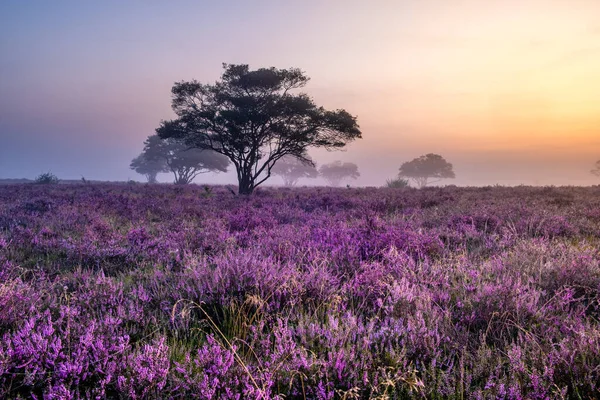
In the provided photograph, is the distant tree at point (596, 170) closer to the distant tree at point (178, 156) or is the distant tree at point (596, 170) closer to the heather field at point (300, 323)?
the distant tree at point (178, 156)

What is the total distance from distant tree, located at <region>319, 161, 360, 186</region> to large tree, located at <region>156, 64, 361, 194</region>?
115330 mm

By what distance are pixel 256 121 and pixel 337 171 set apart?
389ft

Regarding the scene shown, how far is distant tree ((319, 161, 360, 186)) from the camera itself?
13638cm

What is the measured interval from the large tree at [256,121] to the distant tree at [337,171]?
115m

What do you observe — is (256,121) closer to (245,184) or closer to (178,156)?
(245,184)

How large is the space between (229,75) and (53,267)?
2043cm

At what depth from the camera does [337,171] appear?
453ft

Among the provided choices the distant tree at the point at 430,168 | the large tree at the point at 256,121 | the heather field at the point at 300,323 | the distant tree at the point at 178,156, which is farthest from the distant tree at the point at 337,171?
the heather field at the point at 300,323

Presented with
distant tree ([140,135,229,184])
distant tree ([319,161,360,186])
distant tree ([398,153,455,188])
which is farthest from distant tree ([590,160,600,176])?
distant tree ([140,135,229,184])

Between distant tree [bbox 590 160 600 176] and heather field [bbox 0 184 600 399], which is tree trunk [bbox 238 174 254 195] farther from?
distant tree [bbox 590 160 600 176]

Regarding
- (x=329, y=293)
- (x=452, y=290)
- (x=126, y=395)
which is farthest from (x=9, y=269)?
(x=452, y=290)

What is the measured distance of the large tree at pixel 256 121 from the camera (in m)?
21.0

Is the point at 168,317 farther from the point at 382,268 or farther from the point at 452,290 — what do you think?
the point at 452,290

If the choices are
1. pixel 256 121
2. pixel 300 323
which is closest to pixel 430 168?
pixel 256 121
